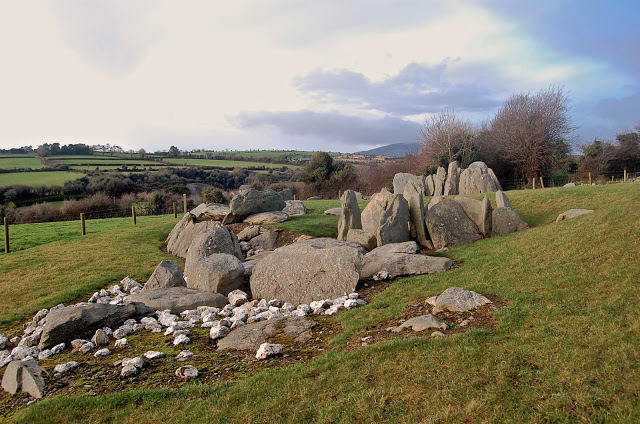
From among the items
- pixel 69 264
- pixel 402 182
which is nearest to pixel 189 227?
pixel 69 264

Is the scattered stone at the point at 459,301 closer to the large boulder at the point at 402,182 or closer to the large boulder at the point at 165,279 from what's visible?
the large boulder at the point at 165,279

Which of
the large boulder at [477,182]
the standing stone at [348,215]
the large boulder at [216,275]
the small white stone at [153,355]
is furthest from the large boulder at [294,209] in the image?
the small white stone at [153,355]

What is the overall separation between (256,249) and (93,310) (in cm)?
1162

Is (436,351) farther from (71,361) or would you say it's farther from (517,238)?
(517,238)

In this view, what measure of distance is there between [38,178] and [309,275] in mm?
63834

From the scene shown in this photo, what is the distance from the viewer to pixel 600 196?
917 inches

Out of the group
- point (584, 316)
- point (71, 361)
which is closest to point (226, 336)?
point (71, 361)

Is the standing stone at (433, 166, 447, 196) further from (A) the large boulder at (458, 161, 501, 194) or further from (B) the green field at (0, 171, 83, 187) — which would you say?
(B) the green field at (0, 171, 83, 187)

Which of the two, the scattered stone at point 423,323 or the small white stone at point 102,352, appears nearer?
the scattered stone at point 423,323

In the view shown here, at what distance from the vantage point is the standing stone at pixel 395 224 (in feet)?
58.6

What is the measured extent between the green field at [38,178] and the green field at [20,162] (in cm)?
774

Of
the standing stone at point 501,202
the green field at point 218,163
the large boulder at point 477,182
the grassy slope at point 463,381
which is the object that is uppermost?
the green field at point 218,163

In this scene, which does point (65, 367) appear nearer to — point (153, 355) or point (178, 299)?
point (153, 355)

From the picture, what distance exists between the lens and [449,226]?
A: 18.5m
